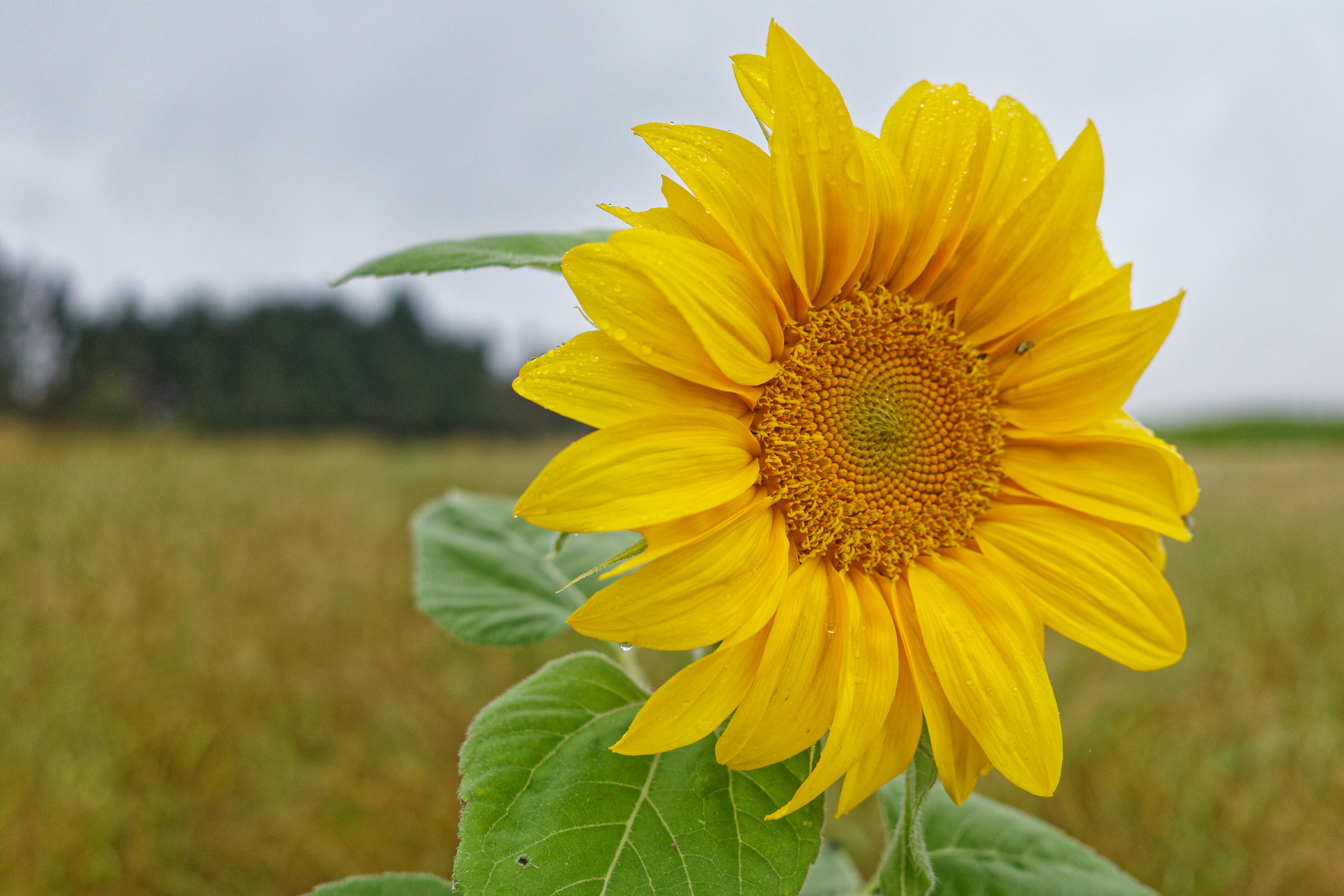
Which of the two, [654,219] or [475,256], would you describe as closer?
[654,219]

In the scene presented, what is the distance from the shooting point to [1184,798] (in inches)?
114

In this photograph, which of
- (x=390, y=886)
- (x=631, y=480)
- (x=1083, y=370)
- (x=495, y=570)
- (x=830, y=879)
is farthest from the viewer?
(x=830, y=879)

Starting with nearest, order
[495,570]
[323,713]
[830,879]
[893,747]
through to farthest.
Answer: [893,747] < [495,570] < [830,879] < [323,713]

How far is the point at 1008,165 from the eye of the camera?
963mm

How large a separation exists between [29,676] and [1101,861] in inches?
159

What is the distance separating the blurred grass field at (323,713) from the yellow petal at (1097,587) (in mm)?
2280

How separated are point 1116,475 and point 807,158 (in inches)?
21.5

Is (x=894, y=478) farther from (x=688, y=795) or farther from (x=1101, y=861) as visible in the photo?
(x=1101, y=861)

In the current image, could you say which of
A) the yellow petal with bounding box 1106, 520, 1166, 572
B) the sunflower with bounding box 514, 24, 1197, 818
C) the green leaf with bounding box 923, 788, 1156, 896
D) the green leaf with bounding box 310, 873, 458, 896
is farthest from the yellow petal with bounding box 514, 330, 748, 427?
the green leaf with bounding box 923, 788, 1156, 896

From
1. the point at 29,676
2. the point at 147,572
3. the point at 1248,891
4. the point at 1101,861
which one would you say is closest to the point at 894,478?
the point at 1101,861

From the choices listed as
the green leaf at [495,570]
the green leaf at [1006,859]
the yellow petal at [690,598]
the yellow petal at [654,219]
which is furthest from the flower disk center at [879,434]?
the green leaf at [1006,859]

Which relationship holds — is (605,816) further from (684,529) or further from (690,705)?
(684,529)

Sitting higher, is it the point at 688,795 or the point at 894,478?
→ the point at 894,478

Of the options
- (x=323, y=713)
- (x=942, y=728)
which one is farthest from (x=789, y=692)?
(x=323, y=713)
